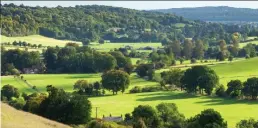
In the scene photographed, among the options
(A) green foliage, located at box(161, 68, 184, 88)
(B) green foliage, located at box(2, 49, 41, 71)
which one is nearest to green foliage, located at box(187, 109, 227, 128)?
(A) green foliage, located at box(161, 68, 184, 88)

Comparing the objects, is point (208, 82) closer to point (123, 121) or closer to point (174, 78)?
point (174, 78)

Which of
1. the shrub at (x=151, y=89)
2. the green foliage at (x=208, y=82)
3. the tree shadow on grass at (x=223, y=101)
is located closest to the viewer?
the tree shadow on grass at (x=223, y=101)

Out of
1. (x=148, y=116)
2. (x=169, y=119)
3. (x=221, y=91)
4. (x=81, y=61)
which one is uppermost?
(x=148, y=116)

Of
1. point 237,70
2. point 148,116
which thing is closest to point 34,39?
point 237,70

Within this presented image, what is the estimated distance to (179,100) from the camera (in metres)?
66.2

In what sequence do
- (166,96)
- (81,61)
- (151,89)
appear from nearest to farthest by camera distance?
1. (166,96)
2. (151,89)
3. (81,61)

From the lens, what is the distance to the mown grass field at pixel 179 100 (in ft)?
184

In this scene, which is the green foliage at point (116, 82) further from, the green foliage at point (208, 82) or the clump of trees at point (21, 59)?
the clump of trees at point (21, 59)

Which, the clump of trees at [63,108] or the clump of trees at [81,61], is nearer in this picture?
the clump of trees at [63,108]

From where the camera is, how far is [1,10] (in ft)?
607

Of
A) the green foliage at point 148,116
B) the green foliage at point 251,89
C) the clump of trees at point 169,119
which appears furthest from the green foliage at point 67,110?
the green foliage at point 251,89

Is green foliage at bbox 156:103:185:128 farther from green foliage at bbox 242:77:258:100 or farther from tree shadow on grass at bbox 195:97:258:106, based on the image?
green foliage at bbox 242:77:258:100

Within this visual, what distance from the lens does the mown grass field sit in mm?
56219

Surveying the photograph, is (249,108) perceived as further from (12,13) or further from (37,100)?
(12,13)
